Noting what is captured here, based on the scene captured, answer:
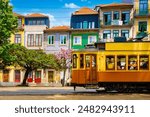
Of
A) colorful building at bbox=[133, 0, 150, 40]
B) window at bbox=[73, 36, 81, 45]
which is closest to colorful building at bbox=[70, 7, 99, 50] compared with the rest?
window at bbox=[73, 36, 81, 45]

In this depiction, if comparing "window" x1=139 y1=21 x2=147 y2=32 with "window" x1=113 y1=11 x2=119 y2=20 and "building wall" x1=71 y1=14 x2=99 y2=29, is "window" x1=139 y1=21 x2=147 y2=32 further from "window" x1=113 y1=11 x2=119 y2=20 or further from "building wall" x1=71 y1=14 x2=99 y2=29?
"building wall" x1=71 y1=14 x2=99 y2=29

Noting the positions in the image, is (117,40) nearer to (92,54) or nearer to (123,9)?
(92,54)

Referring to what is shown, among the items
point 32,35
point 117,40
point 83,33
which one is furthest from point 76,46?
point 117,40

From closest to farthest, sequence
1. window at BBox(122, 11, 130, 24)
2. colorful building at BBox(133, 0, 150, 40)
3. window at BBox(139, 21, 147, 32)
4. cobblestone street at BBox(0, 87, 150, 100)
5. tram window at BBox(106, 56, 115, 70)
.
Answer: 1. cobblestone street at BBox(0, 87, 150, 100)
2. tram window at BBox(106, 56, 115, 70)
3. colorful building at BBox(133, 0, 150, 40)
4. window at BBox(139, 21, 147, 32)
5. window at BBox(122, 11, 130, 24)

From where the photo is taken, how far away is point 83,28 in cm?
6694

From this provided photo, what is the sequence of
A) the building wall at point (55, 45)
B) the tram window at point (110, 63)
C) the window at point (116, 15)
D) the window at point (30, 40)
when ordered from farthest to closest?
the window at point (30, 40) < the building wall at point (55, 45) < the window at point (116, 15) < the tram window at point (110, 63)

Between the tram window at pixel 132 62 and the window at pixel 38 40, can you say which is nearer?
the tram window at pixel 132 62

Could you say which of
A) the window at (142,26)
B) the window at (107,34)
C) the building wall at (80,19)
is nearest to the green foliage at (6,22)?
the window at (142,26)

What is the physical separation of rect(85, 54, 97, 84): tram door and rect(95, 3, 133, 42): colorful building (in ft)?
125

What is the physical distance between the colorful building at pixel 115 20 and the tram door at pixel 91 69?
125 feet

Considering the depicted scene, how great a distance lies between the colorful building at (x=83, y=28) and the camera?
219 feet

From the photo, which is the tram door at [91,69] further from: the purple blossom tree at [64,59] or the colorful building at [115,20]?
the colorful building at [115,20]

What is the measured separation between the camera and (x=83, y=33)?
220 feet

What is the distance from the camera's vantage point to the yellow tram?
25906mm
